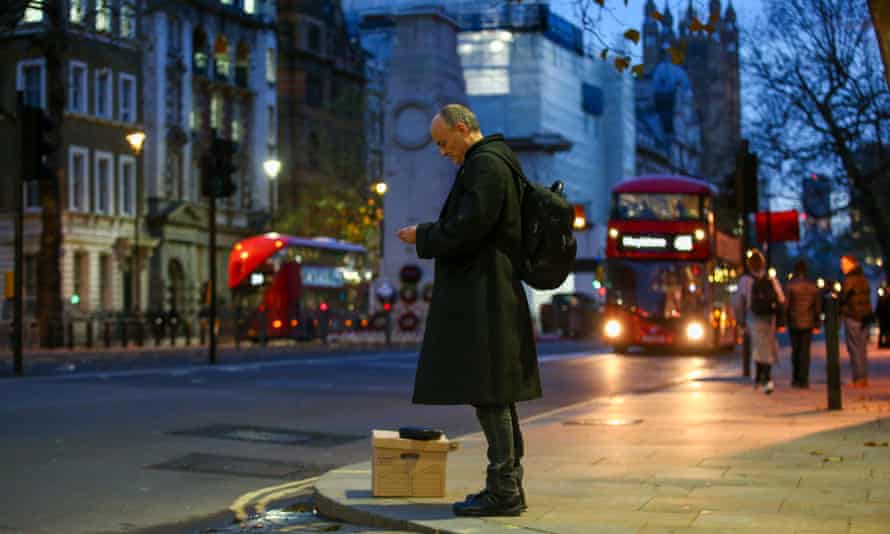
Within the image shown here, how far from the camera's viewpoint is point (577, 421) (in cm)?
1536

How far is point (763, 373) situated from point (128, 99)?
49.9 m

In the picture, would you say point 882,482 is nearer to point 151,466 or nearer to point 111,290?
point 151,466

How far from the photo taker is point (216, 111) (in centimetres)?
7456

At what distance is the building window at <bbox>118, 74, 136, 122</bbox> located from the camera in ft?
219

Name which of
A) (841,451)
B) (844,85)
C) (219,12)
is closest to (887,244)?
(844,85)

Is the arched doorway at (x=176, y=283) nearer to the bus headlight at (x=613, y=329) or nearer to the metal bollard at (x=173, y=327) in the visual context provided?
the metal bollard at (x=173, y=327)

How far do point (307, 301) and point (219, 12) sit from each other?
73.9ft

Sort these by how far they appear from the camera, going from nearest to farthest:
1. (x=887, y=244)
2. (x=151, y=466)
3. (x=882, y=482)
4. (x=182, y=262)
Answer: (x=882, y=482) < (x=151, y=466) < (x=887, y=244) < (x=182, y=262)

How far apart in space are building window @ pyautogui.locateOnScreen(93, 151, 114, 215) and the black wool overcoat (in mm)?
57600

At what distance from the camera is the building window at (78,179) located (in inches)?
2480

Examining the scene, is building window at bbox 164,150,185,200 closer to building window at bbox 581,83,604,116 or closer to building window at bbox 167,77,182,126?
building window at bbox 167,77,182,126

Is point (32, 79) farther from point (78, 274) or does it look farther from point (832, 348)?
point (832, 348)

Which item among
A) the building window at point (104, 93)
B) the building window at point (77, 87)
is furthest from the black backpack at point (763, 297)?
the building window at point (104, 93)

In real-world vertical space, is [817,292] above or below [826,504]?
above
